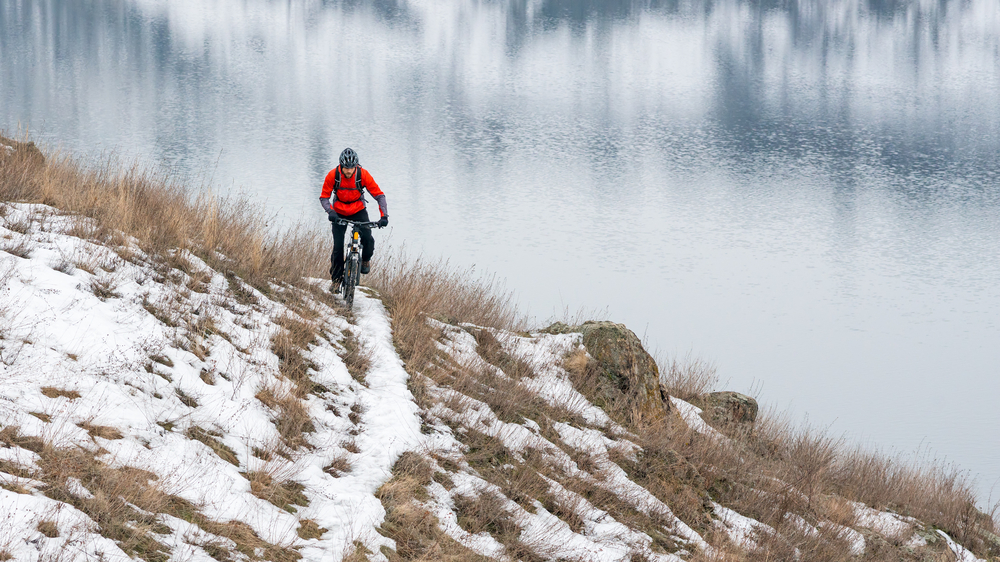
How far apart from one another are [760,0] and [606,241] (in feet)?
453

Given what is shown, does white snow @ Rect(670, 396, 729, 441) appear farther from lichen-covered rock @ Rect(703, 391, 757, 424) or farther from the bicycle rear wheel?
the bicycle rear wheel

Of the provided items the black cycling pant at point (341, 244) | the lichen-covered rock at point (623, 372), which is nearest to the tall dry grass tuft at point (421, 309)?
the black cycling pant at point (341, 244)

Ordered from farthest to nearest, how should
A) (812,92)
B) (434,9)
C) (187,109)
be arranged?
1. (434,9)
2. (812,92)
3. (187,109)

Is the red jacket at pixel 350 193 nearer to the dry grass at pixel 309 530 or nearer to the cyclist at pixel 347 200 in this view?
the cyclist at pixel 347 200

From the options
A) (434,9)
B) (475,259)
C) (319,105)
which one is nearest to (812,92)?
(319,105)

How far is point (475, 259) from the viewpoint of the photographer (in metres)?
30.3

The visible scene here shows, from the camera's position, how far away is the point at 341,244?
11055 millimetres

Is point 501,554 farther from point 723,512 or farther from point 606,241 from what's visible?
point 606,241

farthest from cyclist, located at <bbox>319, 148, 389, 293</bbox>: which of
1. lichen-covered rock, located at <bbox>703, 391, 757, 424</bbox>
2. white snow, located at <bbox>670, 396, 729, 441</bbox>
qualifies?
lichen-covered rock, located at <bbox>703, 391, 757, 424</bbox>

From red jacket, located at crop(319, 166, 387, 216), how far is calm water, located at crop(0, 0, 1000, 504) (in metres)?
13.8

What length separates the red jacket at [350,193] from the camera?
1045cm

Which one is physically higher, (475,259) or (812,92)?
(812,92)

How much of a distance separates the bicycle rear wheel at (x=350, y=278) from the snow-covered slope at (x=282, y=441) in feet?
0.59

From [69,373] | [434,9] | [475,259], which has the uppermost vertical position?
[434,9]
